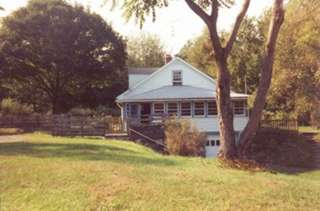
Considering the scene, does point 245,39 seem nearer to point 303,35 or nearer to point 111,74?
point 111,74

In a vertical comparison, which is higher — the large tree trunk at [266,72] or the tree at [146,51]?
the tree at [146,51]

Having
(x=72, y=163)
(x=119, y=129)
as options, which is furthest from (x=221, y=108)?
(x=119, y=129)

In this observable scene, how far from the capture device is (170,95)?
34.3 metres

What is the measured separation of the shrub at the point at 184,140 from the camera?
21891mm

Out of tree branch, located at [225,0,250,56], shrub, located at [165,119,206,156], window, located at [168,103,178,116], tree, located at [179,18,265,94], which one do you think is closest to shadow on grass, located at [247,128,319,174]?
shrub, located at [165,119,206,156]

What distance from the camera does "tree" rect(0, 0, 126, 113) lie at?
40.6 metres

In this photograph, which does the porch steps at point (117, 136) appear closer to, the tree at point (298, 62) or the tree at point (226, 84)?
the tree at point (298, 62)

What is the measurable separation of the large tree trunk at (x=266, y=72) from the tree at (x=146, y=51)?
55.5 meters

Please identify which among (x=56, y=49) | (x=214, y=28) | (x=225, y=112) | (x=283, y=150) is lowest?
(x=283, y=150)

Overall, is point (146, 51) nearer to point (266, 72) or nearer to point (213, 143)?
point (213, 143)

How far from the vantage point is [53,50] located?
40.4 metres

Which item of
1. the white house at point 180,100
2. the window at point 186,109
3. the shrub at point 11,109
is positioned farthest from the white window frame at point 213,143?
the shrub at point 11,109

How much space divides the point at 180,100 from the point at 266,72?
69.3ft

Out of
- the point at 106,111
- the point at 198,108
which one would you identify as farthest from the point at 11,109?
the point at 198,108
